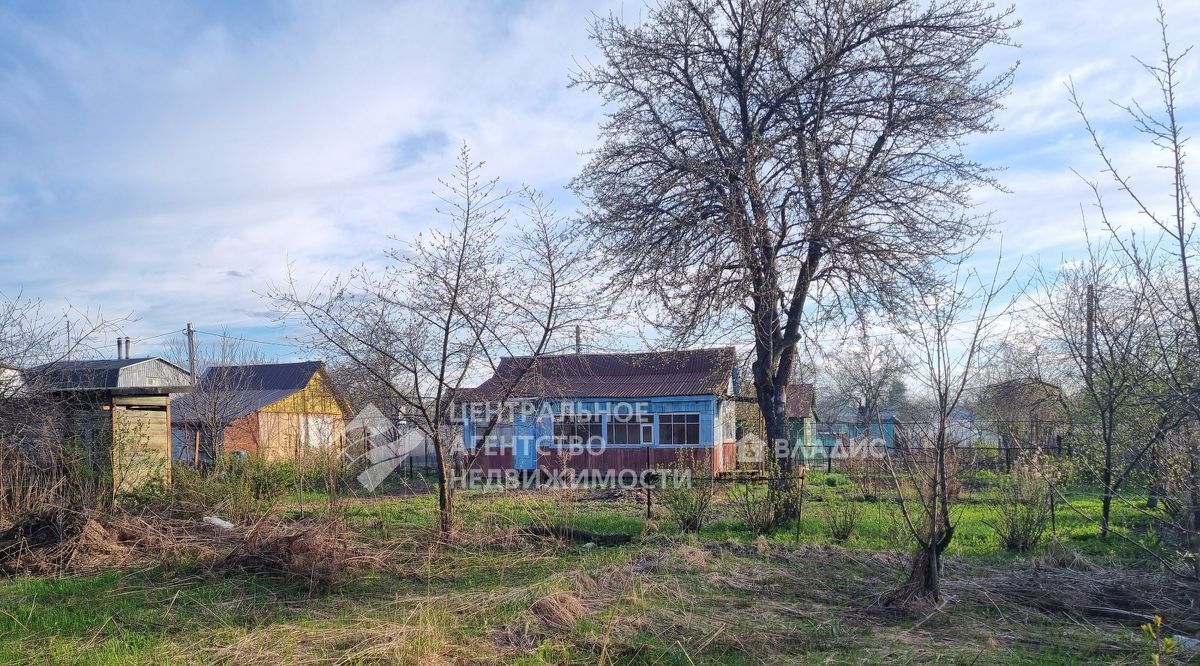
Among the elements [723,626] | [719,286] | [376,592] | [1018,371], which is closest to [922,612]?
[723,626]

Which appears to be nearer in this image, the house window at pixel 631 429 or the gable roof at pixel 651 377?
the gable roof at pixel 651 377

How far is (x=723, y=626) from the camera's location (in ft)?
17.7

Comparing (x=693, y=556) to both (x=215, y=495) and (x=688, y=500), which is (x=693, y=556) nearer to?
(x=688, y=500)

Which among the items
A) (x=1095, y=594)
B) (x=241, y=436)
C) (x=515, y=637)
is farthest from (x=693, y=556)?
(x=241, y=436)

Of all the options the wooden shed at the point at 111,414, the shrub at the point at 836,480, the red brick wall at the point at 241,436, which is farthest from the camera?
the red brick wall at the point at 241,436

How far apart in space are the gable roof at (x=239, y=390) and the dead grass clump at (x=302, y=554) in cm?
253

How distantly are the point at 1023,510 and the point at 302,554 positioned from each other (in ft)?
27.3

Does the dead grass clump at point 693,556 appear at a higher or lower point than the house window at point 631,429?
lower

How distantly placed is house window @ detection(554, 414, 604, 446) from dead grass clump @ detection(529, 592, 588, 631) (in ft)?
46.7

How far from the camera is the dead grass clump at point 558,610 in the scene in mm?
5500

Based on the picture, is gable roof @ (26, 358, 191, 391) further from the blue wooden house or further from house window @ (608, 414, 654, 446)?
house window @ (608, 414, 654, 446)

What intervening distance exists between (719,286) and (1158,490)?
6.35 metres

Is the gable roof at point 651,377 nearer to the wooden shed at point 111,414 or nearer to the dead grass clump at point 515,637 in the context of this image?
the wooden shed at point 111,414

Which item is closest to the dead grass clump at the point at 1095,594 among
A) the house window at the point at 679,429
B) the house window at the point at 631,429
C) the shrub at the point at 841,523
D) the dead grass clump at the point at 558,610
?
the shrub at the point at 841,523
